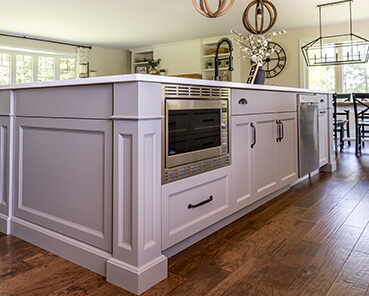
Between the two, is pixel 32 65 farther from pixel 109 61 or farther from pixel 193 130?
pixel 193 130

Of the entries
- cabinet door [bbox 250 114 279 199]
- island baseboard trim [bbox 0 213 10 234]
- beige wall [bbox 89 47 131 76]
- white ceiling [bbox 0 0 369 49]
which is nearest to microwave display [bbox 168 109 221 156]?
cabinet door [bbox 250 114 279 199]

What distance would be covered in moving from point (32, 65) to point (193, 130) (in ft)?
25.1

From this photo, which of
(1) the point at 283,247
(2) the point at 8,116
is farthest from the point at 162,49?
(1) the point at 283,247

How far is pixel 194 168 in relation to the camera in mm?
1778

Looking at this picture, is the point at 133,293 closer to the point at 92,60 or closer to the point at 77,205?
the point at 77,205

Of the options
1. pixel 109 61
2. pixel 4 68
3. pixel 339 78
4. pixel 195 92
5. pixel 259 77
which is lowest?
pixel 195 92

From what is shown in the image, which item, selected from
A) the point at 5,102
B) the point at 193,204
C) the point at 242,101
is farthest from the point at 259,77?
the point at 5,102

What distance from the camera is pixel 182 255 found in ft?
5.72

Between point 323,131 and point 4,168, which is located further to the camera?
point 323,131

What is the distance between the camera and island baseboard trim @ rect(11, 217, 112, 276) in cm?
155

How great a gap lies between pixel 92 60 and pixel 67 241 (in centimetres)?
817

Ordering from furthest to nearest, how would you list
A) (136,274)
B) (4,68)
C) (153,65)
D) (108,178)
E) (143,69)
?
(143,69)
(153,65)
(4,68)
(108,178)
(136,274)

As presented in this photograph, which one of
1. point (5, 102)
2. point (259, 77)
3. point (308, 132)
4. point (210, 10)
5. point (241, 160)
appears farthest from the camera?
point (308, 132)

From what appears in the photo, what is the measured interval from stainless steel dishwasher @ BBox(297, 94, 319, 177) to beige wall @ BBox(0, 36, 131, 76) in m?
6.94
